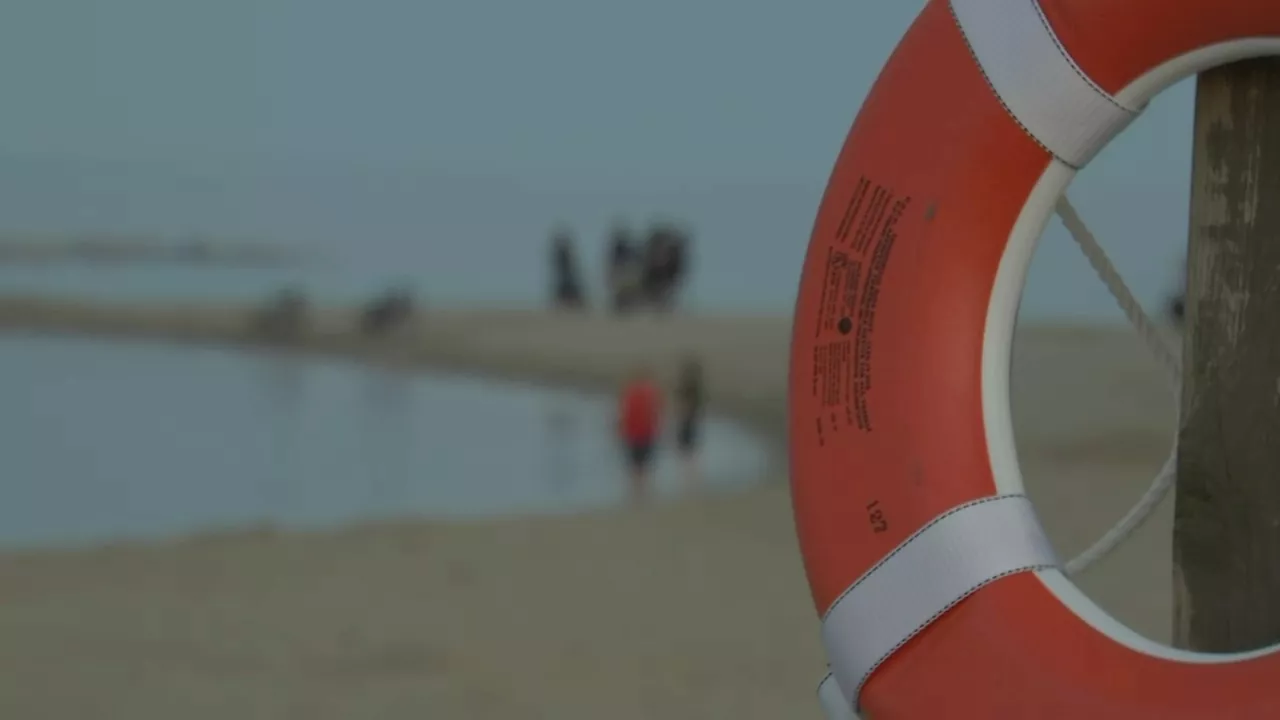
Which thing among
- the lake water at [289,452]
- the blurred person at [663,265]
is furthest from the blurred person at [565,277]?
the lake water at [289,452]

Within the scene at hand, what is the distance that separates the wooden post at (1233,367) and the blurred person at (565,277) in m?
24.0

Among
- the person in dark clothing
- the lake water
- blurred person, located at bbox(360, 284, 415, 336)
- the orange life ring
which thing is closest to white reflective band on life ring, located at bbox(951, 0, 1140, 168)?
the orange life ring

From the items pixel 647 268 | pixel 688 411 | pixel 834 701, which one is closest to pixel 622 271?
pixel 647 268

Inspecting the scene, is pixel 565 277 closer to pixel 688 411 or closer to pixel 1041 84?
pixel 688 411

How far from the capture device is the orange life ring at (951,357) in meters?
1.93

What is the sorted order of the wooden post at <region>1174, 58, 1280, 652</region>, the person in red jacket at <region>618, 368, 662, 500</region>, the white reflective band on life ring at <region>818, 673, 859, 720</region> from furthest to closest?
the person in red jacket at <region>618, 368, 662, 500</region> < the white reflective band on life ring at <region>818, 673, 859, 720</region> < the wooden post at <region>1174, 58, 1280, 652</region>

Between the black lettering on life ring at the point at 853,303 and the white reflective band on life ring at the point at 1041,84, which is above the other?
the white reflective band on life ring at the point at 1041,84

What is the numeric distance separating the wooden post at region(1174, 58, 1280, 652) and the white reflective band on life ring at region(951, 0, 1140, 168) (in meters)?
0.11

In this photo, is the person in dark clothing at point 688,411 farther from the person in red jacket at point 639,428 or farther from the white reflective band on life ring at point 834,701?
the white reflective band on life ring at point 834,701

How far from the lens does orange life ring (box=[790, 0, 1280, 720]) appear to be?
1.93 metres

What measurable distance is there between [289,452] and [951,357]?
36.7ft

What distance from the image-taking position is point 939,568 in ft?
6.50

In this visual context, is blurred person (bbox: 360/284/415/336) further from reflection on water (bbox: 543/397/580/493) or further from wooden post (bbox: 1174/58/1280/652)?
wooden post (bbox: 1174/58/1280/652)

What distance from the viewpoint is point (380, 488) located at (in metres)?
11.2
